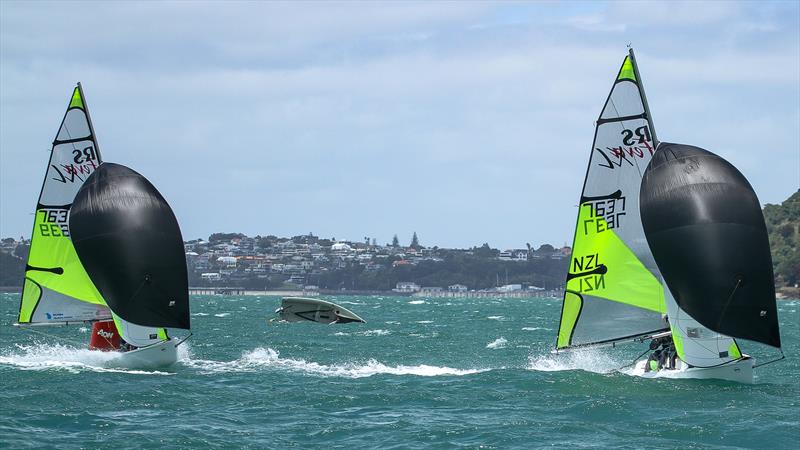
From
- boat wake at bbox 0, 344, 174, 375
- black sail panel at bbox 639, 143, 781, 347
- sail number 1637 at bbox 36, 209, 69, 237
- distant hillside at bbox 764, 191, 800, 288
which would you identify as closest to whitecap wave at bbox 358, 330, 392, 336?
boat wake at bbox 0, 344, 174, 375

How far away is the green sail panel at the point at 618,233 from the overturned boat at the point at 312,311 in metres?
12.2

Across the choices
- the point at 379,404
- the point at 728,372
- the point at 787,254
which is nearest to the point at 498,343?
the point at 728,372

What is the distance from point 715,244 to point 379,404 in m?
9.03

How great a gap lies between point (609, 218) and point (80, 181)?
17934 mm

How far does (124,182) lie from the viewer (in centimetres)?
3822

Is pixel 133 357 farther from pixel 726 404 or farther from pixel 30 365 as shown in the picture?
pixel 726 404

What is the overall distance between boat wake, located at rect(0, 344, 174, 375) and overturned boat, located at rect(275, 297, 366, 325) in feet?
25.8

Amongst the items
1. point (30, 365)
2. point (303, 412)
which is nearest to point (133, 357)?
point (30, 365)

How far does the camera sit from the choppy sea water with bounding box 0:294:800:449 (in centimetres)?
2514

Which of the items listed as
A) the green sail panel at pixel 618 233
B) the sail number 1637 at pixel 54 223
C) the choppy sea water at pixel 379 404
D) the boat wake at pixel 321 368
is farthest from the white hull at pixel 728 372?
the sail number 1637 at pixel 54 223

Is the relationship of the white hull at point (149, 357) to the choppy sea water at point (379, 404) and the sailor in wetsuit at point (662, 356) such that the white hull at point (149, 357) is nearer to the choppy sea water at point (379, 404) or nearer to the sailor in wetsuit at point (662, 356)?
the choppy sea water at point (379, 404)

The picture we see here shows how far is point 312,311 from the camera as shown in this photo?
47.2 metres

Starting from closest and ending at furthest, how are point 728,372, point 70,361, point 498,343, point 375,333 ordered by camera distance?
point 728,372 → point 70,361 → point 498,343 → point 375,333

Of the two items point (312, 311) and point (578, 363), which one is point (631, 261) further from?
point (312, 311)
